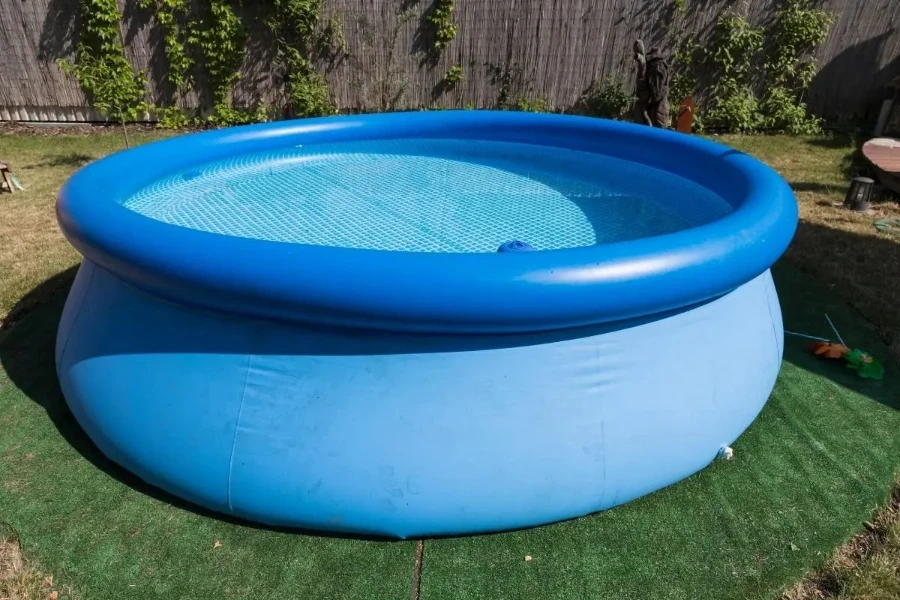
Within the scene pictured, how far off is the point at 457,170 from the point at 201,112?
5961mm

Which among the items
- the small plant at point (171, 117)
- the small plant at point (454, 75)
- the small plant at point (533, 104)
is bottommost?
the small plant at point (171, 117)

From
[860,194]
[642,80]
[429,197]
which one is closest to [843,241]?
[860,194]

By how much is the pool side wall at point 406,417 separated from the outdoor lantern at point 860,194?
4609mm

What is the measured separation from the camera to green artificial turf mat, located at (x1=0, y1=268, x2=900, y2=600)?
2217 mm

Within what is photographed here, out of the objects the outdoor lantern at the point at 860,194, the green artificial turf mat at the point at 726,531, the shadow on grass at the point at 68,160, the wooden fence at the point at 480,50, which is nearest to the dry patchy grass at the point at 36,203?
the shadow on grass at the point at 68,160

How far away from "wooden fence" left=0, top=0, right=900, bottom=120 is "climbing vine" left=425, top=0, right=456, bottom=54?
0.10 metres

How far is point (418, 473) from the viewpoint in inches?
88.6

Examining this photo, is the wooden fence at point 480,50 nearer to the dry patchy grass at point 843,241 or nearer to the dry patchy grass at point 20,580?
the dry patchy grass at point 843,241

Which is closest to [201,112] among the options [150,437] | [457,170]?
[457,170]

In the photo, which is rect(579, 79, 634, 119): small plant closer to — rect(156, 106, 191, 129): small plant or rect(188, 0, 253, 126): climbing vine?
rect(188, 0, 253, 126): climbing vine

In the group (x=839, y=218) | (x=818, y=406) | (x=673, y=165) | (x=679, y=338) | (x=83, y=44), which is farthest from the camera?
(x=83, y=44)

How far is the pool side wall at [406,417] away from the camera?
88.4 inches

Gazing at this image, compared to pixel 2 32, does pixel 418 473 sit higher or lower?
lower

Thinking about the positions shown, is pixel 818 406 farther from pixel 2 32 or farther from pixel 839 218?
pixel 2 32
